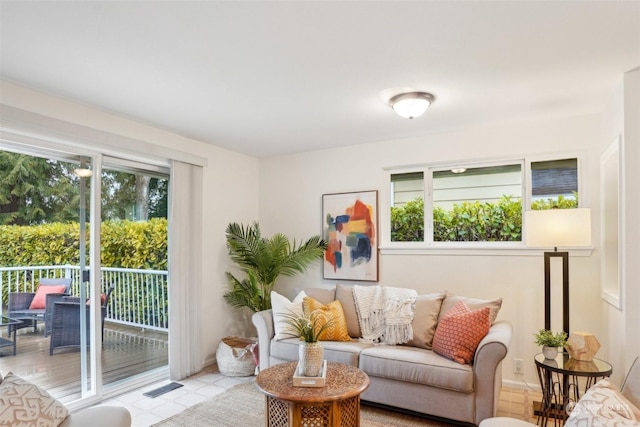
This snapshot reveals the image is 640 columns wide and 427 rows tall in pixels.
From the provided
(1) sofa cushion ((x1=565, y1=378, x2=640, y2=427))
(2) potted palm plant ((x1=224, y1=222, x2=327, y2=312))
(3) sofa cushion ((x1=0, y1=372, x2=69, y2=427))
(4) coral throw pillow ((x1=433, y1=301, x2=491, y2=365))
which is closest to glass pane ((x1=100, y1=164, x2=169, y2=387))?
(2) potted palm plant ((x1=224, y1=222, x2=327, y2=312))

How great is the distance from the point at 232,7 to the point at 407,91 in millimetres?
1486

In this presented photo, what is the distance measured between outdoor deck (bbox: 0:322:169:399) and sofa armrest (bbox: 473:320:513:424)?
9.64 ft

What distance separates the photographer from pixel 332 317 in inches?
140

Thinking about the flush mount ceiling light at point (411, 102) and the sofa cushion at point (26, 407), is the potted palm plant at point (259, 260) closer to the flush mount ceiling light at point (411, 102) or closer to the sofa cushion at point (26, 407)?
the flush mount ceiling light at point (411, 102)

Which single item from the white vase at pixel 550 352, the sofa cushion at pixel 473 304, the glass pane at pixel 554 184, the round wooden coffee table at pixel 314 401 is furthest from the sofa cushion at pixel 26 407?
the glass pane at pixel 554 184

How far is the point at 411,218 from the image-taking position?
4.23 m

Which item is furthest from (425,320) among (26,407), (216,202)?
(26,407)

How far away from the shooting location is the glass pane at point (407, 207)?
13.8ft

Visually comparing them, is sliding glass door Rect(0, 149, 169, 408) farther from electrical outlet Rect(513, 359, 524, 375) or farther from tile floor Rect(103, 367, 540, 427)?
electrical outlet Rect(513, 359, 524, 375)

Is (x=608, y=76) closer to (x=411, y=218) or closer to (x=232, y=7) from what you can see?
(x=411, y=218)

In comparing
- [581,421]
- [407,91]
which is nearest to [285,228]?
[407,91]

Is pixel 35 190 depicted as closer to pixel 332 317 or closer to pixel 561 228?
pixel 332 317

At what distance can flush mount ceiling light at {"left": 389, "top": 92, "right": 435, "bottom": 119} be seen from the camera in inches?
114

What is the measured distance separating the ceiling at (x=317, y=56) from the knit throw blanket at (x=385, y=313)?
164 cm
